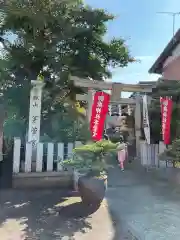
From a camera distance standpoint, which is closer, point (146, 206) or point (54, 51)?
point (146, 206)

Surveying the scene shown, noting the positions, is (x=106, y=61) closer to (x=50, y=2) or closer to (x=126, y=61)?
(x=126, y=61)

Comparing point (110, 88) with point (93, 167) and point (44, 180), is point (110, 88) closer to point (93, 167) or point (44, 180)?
point (44, 180)

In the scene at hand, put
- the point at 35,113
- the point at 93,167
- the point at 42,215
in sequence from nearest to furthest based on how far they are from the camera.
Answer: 1. the point at 42,215
2. the point at 93,167
3. the point at 35,113

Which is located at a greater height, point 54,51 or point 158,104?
point 54,51

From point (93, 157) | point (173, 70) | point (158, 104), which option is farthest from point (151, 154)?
point (173, 70)

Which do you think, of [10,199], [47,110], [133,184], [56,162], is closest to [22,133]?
[47,110]

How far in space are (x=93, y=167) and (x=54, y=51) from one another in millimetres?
4482

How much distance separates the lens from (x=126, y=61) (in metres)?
10.6

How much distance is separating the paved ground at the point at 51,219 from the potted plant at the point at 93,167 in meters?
0.35

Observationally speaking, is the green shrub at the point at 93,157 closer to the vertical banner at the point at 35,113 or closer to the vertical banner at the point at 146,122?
the vertical banner at the point at 35,113

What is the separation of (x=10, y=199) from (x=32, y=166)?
1.33 m

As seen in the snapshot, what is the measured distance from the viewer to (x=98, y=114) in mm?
9227

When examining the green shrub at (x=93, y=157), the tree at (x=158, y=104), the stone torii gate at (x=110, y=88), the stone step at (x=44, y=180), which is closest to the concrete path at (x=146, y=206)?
the green shrub at (x=93, y=157)

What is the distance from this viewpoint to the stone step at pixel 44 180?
7508 mm
